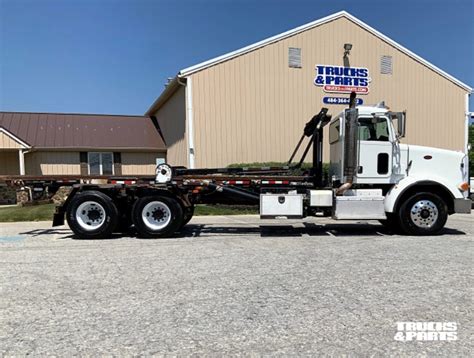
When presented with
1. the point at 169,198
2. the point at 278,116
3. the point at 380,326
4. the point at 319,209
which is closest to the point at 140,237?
the point at 169,198

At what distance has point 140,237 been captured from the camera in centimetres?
885

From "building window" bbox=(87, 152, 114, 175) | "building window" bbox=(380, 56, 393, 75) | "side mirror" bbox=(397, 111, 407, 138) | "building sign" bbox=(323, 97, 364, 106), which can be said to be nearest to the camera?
"side mirror" bbox=(397, 111, 407, 138)

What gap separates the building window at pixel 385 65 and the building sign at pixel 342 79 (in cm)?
84

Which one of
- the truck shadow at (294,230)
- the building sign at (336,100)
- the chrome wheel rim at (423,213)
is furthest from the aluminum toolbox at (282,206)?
the building sign at (336,100)

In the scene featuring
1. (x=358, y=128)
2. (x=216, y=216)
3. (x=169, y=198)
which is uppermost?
(x=358, y=128)

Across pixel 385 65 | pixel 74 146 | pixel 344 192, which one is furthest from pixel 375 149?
pixel 74 146

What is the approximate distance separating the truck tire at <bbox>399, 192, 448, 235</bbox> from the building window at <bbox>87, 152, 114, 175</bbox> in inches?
632

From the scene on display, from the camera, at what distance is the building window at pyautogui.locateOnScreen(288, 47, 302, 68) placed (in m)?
17.4

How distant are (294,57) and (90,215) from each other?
12.3 meters

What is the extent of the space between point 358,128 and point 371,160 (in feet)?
2.66

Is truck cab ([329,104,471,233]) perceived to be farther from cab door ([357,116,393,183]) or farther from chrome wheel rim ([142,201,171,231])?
chrome wheel rim ([142,201,171,231])

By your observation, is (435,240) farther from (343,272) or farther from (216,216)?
(216,216)

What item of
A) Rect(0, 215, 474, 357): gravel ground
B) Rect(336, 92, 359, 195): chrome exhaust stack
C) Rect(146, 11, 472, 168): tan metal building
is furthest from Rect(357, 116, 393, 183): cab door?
Rect(146, 11, 472, 168): tan metal building

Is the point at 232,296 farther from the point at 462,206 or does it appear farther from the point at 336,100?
the point at 336,100
